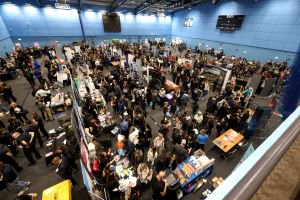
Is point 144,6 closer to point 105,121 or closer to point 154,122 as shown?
point 154,122

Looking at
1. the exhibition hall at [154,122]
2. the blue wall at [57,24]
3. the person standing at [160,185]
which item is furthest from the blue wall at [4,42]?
the person standing at [160,185]

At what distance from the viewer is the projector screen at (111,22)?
25834 mm

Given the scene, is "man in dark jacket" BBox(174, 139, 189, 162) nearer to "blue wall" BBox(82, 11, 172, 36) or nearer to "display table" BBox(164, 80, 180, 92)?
"display table" BBox(164, 80, 180, 92)

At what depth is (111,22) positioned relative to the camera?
26469 mm

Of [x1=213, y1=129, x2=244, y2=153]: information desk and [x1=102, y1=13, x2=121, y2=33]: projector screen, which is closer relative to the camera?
Result: [x1=213, y1=129, x2=244, y2=153]: information desk

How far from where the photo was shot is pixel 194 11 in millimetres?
26781

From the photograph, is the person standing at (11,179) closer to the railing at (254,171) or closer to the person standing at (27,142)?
the person standing at (27,142)

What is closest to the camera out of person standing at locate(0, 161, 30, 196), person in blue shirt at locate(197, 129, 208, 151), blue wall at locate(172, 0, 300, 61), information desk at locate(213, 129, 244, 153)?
person standing at locate(0, 161, 30, 196)

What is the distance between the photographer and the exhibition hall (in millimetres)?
3324

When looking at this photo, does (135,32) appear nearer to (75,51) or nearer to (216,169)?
(75,51)

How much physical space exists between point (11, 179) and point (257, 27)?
25.0 metres

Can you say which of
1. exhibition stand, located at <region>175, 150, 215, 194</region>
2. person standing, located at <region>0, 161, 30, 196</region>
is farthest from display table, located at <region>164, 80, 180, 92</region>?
person standing, located at <region>0, 161, 30, 196</region>

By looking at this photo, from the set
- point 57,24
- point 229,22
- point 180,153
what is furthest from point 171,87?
point 57,24

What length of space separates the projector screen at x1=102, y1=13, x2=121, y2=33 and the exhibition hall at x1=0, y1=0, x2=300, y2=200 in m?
8.01
